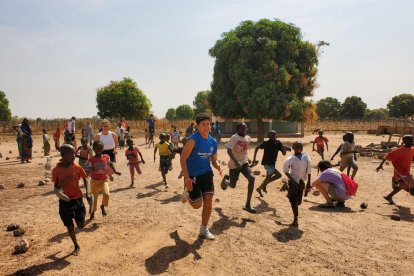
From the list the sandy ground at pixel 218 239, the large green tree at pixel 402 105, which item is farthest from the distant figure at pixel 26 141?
the large green tree at pixel 402 105

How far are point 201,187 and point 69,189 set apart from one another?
2145 millimetres

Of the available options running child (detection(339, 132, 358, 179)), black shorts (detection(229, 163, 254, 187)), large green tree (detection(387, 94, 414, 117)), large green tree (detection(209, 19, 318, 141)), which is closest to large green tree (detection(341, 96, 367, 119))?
large green tree (detection(387, 94, 414, 117))

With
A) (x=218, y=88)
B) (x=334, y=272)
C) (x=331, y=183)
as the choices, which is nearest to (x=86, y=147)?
(x=331, y=183)

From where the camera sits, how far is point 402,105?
264ft

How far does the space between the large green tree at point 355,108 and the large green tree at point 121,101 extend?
5080 cm

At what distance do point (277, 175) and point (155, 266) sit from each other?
16.1 ft

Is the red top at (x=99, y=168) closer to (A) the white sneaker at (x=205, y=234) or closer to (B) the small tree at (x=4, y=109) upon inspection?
(A) the white sneaker at (x=205, y=234)

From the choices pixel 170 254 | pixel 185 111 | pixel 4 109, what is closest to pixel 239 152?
pixel 170 254

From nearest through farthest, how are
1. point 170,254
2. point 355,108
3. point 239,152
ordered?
point 170,254 → point 239,152 → point 355,108

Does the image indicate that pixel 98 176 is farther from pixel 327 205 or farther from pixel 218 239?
pixel 327 205

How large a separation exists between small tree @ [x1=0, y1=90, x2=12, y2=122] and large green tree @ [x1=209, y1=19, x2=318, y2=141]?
58.6m

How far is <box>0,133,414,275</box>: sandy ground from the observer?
15.8 feet

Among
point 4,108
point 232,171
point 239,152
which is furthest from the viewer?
point 4,108

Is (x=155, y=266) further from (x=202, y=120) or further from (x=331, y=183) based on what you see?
(x=331, y=183)
